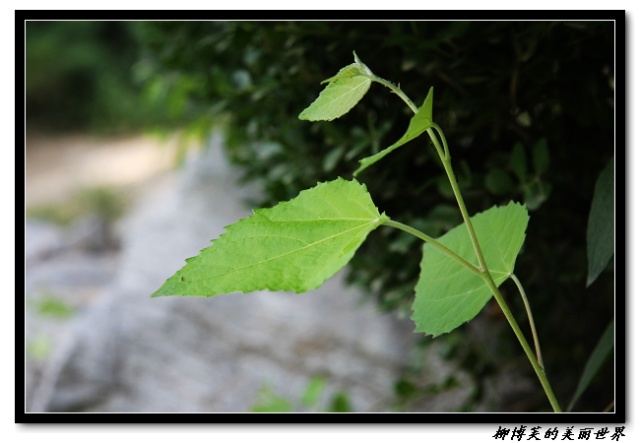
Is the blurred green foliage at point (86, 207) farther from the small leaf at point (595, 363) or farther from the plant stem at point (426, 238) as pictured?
the plant stem at point (426, 238)

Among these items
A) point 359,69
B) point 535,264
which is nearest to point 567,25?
point 535,264

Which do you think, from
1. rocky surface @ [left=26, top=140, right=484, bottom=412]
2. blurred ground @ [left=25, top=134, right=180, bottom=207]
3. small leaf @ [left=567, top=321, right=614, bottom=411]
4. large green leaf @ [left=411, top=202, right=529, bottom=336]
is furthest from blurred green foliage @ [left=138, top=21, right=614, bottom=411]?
blurred ground @ [left=25, top=134, right=180, bottom=207]

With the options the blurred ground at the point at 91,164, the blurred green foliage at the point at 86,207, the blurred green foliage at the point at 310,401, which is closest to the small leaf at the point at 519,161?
the blurred green foliage at the point at 310,401

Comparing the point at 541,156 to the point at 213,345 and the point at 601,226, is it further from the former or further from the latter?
the point at 213,345

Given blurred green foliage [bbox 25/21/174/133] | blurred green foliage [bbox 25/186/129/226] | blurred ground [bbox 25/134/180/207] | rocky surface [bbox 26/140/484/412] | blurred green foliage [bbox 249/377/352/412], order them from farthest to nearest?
blurred green foliage [bbox 25/186/129/226]
blurred ground [bbox 25/134/180/207]
blurred green foliage [bbox 25/21/174/133]
rocky surface [bbox 26/140/484/412]
blurred green foliage [bbox 249/377/352/412]

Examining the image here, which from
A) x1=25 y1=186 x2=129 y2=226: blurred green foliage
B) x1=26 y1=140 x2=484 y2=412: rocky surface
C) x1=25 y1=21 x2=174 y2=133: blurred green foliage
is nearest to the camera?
x1=26 y1=140 x2=484 y2=412: rocky surface

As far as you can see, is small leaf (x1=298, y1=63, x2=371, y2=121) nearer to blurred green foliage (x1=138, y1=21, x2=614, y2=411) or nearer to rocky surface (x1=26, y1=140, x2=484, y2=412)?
blurred green foliage (x1=138, y1=21, x2=614, y2=411)

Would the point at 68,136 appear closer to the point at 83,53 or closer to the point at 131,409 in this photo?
the point at 83,53
